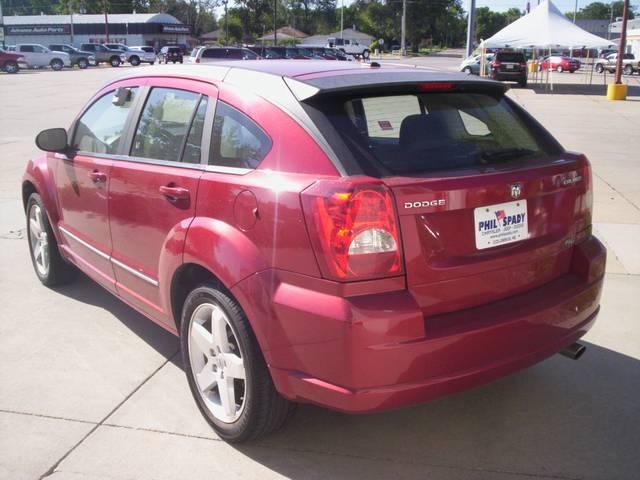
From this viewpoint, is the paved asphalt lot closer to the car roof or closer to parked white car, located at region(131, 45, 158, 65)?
the car roof

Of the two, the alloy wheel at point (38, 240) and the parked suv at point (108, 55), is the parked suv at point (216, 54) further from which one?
the alloy wheel at point (38, 240)

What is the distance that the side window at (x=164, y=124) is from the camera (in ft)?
11.3

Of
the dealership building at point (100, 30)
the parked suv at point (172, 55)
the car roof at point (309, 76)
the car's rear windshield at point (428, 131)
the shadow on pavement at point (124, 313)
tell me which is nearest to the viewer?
the car's rear windshield at point (428, 131)

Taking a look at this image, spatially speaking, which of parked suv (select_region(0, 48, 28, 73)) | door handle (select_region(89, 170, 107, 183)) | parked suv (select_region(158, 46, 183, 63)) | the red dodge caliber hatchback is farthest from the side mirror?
parked suv (select_region(158, 46, 183, 63))

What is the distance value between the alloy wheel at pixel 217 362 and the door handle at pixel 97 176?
46.7 inches

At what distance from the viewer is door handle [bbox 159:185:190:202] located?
3.21m

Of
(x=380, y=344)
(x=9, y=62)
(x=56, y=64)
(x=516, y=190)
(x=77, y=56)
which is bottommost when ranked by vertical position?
(x=380, y=344)

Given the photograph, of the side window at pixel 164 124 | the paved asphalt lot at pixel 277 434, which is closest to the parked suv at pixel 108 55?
the paved asphalt lot at pixel 277 434

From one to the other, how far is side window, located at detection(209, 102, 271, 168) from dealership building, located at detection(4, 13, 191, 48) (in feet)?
289

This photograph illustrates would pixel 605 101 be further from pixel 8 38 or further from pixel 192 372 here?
pixel 8 38

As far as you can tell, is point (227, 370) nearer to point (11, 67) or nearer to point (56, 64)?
point (11, 67)

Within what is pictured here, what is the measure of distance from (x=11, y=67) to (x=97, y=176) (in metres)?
47.1

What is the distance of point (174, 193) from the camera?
3.26 meters

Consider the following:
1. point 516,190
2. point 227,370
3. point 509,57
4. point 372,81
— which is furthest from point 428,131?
point 509,57
